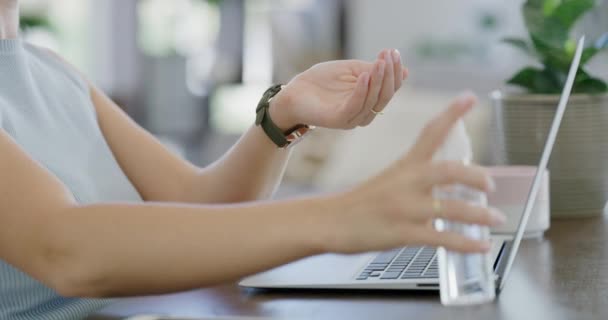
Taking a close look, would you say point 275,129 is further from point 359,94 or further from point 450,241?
point 450,241

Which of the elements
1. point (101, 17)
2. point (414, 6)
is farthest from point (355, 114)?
point (101, 17)

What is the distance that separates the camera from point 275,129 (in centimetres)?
131

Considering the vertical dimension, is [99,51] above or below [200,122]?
above

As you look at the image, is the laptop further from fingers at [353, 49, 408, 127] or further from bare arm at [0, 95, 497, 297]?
bare arm at [0, 95, 497, 297]

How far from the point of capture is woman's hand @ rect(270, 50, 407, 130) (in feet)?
3.36

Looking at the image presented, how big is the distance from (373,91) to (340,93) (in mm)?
129

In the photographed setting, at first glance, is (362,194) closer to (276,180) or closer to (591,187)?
(276,180)

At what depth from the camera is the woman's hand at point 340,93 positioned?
103cm

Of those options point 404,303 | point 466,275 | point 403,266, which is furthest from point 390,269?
point 466,275

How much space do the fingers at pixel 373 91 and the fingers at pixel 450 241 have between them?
→ 369mm

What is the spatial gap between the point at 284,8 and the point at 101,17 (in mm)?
1244

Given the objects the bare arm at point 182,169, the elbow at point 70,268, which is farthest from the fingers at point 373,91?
the elbow at point 70,268

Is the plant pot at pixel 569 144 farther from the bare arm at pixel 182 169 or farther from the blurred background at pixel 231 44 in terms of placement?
the blurred background at pixel 231 44

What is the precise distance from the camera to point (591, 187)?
164 cm
